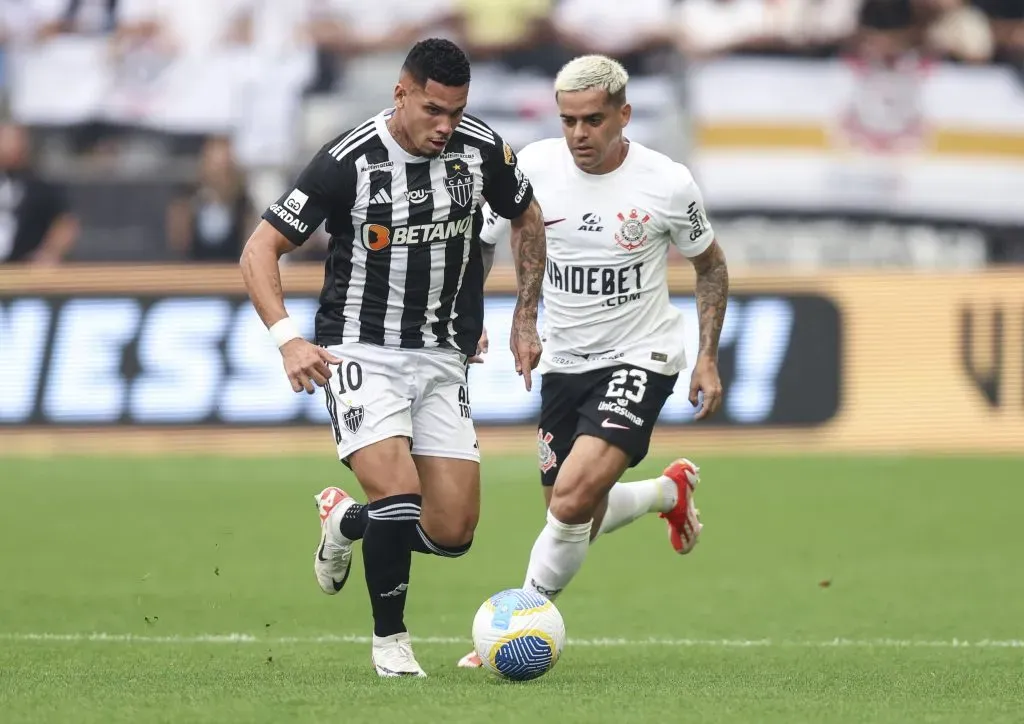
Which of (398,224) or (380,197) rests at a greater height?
(380,197)

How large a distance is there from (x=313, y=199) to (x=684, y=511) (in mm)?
2830

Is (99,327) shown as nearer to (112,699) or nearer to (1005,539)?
(1005,539)

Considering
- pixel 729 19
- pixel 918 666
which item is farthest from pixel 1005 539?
pixel 729 19

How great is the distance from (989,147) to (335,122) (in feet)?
23.6

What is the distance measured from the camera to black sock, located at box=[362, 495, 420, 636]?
6.80m

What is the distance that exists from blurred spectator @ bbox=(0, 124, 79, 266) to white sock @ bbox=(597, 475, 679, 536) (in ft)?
33.9

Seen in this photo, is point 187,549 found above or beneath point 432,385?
beneath

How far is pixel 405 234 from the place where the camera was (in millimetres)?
7020

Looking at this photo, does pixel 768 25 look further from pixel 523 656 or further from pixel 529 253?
pixel 523 656

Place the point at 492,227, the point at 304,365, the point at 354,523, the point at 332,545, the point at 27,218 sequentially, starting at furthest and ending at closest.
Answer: the point at 27,218 < the point at 492,227 < the point at 332,545 < the point at 354,523 < the point at 304,365

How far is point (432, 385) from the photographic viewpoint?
7.24 m

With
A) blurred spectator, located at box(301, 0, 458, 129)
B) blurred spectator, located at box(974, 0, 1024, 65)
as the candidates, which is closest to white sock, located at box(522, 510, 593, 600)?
blurred spectator, located at box(301, 0, 458, 129)

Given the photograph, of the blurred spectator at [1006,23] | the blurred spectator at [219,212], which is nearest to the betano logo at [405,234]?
the blurred spectator at [219,212]

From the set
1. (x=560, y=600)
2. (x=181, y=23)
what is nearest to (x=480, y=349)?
(x=560, y=600)
